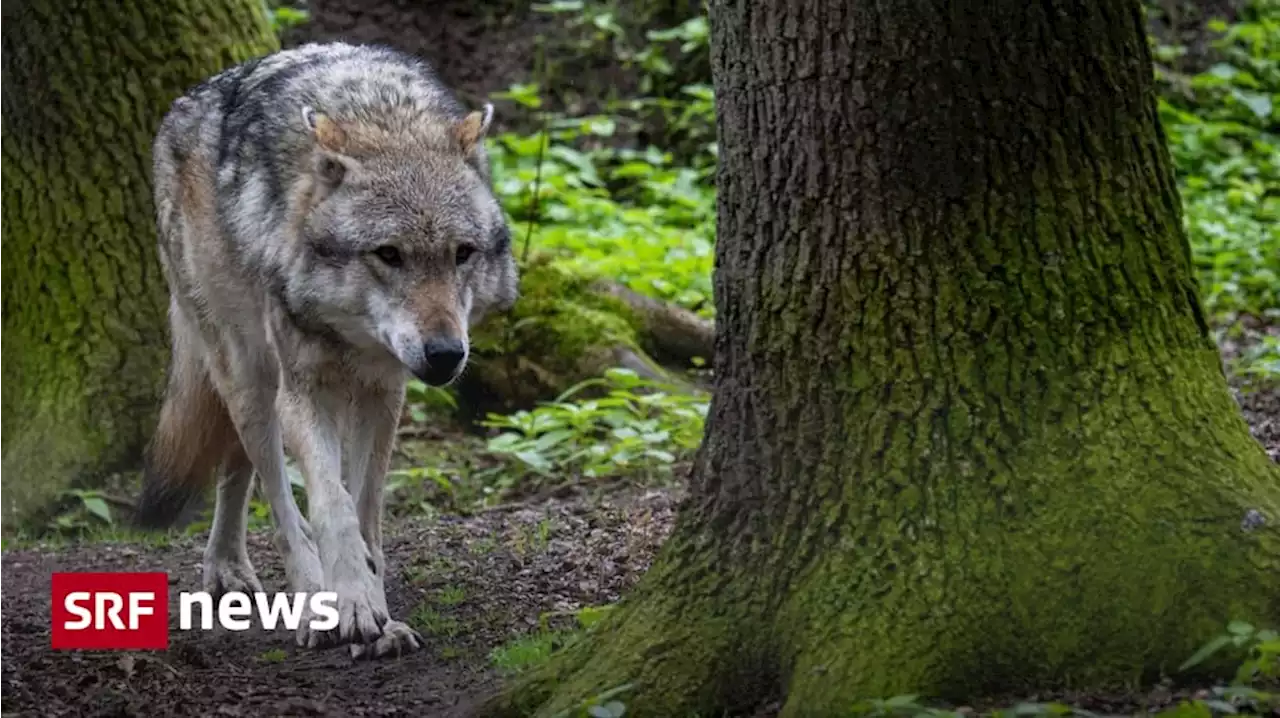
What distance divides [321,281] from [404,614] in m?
1.20

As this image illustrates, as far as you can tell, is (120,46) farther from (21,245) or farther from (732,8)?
(732,8)

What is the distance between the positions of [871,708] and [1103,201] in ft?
4.48

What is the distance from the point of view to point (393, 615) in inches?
225

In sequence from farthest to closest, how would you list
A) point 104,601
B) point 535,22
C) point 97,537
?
point 535,22 < point 97,537 < point 104,601

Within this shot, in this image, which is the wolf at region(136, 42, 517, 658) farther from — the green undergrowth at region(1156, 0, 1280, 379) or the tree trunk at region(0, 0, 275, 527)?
the green undergrowth at region(1156, 0, 1280, 379)

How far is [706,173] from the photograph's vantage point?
13.4 meters

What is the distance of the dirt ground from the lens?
462cm

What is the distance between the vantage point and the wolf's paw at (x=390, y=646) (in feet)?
17.0

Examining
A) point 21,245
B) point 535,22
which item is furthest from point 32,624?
point 535,22

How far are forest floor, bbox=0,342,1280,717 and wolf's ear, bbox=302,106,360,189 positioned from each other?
1517mm

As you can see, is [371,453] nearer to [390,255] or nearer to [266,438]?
[266,438]

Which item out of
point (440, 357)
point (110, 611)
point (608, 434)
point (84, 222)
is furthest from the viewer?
point (608, 434)

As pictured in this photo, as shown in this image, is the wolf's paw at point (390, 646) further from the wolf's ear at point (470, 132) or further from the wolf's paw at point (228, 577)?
the wolf's ear at point (470, 132)

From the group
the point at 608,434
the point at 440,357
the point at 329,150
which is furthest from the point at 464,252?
the point at 608,434
